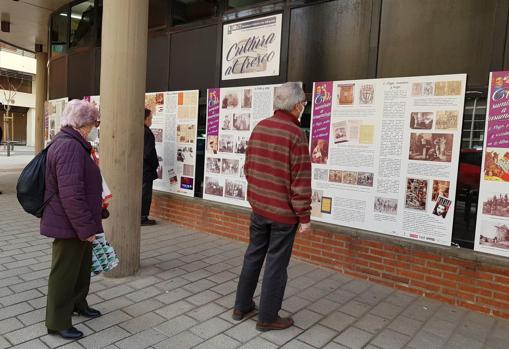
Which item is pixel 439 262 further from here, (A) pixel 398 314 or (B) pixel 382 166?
(B) pixel 382 166

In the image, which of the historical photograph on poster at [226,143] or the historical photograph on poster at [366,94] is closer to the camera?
the historical photograph on poster at [366,94]

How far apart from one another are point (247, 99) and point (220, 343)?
3.41 metres

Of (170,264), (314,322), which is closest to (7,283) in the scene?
(170,264)

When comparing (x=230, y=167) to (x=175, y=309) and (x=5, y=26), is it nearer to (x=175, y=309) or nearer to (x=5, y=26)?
(x=175, y=309)

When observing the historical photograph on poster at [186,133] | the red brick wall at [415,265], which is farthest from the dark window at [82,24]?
the red brick wall at [415,265]

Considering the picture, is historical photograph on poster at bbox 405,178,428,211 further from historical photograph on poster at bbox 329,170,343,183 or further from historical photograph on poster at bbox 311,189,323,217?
historical photograph on poster at bbox 311,189,323,217

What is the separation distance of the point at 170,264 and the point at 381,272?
2336 millimetres

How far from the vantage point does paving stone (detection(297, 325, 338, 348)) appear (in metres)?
3.19

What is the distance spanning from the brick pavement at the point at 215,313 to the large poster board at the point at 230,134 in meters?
1.18

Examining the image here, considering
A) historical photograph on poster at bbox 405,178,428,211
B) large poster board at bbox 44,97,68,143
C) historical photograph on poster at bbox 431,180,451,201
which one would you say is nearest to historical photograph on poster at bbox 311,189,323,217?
historical photograph on poster at bbox 405,178,428,211

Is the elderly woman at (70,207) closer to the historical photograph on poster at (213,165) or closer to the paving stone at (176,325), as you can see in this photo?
the paving stone at (176,325)

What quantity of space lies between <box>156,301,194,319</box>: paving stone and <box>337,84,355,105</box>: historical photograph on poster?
2.68m

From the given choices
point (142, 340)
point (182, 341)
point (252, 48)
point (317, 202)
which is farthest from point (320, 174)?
point (142, 340)

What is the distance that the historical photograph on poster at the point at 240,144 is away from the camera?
227 inches
